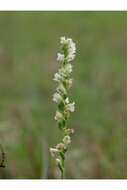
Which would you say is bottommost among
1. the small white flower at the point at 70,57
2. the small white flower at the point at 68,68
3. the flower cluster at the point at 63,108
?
the flower cluster at the point at 63,108

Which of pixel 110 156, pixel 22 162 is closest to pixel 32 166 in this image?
pixel 22 162

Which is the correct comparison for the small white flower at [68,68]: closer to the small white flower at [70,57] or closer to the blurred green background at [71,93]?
the small white flower at [70,57]

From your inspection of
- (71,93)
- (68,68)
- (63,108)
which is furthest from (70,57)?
(71,93)

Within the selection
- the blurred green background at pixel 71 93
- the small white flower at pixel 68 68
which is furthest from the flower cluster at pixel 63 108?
the blurred green background at pixel 71 93

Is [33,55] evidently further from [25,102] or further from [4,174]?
[4,174]

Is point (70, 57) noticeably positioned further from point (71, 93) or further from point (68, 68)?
point (71, 93)

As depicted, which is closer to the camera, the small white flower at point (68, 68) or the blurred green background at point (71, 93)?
the small white flower at point (68, 68)
